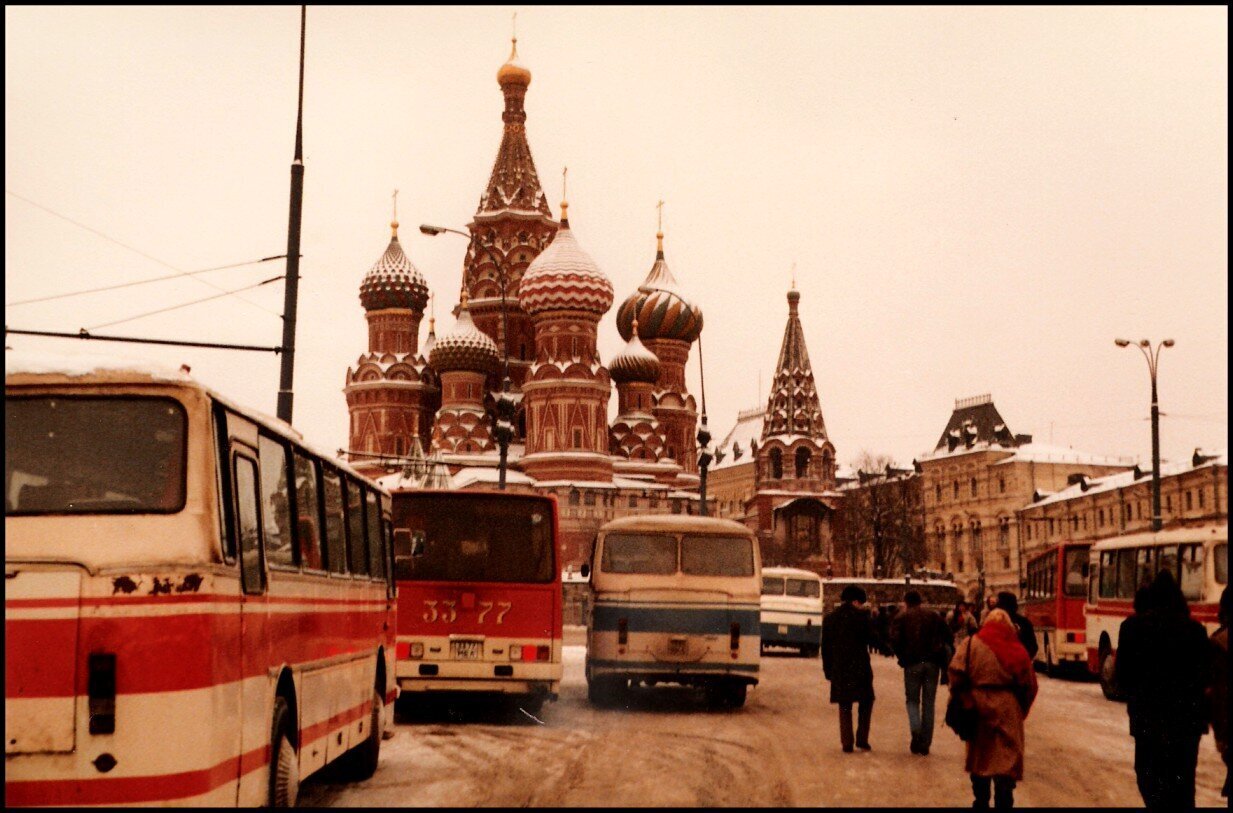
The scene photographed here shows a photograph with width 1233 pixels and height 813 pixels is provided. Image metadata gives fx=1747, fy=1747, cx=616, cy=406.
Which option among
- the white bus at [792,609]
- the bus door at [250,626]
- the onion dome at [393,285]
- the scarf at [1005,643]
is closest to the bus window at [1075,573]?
the white bus at [792,609]

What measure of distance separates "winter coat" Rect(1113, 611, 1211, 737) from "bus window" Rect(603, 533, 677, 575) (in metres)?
11.0

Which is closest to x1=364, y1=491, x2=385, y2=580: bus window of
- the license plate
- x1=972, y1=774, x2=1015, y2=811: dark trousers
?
the license plate

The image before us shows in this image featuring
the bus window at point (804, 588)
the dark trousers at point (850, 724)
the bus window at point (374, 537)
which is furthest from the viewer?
the bus window at point (804, 588)

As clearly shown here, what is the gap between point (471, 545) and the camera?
1886 cm

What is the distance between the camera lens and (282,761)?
31.4 ft

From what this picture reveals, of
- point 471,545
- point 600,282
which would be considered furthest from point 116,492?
point 600,282

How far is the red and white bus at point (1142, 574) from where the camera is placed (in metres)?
22.7

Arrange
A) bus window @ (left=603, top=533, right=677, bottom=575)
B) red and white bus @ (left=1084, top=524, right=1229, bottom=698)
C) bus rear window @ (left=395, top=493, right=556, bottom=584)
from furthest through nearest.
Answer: red and white bus @ (left=1084, top=524, right=1229, bottom=698) → bus window @ (left=603, top=533, right=677, bottom=575) → bus rear window @ (left=395, top=493, right=556, bottom=584)

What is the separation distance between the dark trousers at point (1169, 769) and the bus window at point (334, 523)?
5.29 m

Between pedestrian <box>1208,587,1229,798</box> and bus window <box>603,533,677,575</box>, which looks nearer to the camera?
pedestrian <box>1208,587,1229,798</box>

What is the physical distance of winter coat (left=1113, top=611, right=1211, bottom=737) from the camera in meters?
10.3

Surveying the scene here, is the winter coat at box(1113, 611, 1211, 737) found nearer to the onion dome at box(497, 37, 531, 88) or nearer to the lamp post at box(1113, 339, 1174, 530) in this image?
the lamp post at box(1113, 339, 1174, 530)

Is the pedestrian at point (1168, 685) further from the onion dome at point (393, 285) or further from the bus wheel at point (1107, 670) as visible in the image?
the onion dome at point (393, 285)

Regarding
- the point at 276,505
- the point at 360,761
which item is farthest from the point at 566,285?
the point at 276,505
